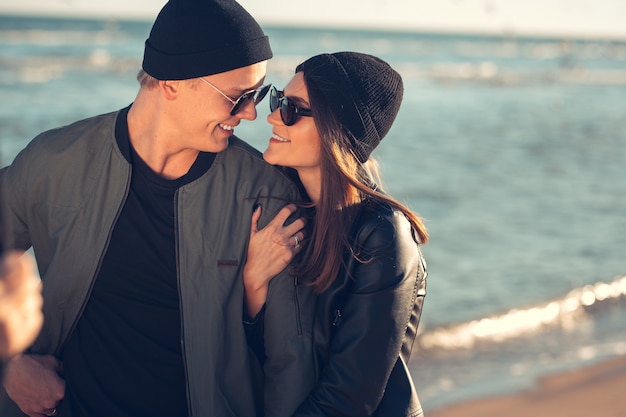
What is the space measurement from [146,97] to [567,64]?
140 ft

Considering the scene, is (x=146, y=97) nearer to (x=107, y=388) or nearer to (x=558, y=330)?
(x=107, y=388)

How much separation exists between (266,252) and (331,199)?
0.29 metres

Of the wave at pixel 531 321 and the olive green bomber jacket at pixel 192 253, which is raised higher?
the olive green bomber jacket at pixel 192 253

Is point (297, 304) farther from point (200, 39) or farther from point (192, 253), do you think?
point (200, 39)

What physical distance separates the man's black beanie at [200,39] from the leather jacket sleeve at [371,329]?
2.67ft

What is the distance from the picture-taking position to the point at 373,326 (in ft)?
10.2

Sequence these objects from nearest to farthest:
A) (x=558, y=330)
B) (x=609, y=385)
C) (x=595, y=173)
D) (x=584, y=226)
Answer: (x=609, y=385) < (x=558, y=330) < (x=584, y=226) < (x=595, y=173)

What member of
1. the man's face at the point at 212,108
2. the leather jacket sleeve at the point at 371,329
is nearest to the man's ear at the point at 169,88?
the man's face at the point at 212,108

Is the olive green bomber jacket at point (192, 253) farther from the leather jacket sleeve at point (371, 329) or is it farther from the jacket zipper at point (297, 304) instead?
the leather jacket sleeve at point (371, 329)

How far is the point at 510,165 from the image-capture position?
46.4 feet

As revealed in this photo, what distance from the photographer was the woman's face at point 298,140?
3418mm

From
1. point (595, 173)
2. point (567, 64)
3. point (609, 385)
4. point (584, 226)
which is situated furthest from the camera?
point (567, 64)

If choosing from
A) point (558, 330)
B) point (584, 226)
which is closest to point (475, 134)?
point (584, 226)

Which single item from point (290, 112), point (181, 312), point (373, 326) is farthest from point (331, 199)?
A: point (181, 312)
